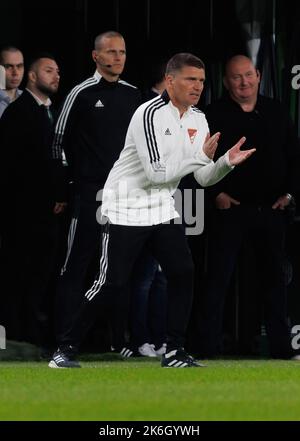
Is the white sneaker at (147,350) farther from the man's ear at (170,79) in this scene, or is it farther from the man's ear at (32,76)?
the man's ear at (170,79)

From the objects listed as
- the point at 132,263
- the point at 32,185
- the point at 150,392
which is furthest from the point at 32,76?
the point at 150,392

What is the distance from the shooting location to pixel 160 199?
34.4 ft

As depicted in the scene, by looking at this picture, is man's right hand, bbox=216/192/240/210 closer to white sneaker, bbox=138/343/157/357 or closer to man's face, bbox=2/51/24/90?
white sneaker, bbox=138/343/157/357

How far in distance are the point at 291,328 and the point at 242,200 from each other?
122cm

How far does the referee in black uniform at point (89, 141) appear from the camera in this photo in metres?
11.5

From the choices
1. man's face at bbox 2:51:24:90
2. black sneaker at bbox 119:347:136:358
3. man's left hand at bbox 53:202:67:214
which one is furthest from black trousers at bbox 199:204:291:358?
man's face at bbox 2:51:24:90

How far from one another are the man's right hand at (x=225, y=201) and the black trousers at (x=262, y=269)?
1.4 inches

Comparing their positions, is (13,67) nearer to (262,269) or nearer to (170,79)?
(170,79)

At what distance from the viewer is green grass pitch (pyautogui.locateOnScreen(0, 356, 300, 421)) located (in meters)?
8.04

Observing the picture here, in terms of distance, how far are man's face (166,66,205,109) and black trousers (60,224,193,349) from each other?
821 millimetres

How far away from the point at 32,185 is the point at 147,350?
148 cm

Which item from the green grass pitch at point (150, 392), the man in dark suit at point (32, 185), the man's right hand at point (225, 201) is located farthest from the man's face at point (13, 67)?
the green grass pitch at point (150, 392)
